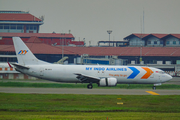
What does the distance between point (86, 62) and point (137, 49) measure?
26.6 metres

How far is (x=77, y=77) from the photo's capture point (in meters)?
43.6

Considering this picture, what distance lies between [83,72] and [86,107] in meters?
18.1

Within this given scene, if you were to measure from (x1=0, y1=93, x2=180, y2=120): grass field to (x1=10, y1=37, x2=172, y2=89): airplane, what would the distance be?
36.6 feet

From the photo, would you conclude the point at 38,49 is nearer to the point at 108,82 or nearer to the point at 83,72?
the point at 83,72

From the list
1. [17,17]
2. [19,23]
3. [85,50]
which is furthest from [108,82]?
[17,17]

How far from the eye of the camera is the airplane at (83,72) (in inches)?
1709

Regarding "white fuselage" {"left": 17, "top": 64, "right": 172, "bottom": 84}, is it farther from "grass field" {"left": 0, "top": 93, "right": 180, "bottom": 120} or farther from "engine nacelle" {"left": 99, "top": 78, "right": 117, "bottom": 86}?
"grass field" {"left": 0, "top": 93, "right": 180, "bottom": 120}

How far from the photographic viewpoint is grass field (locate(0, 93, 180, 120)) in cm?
2200

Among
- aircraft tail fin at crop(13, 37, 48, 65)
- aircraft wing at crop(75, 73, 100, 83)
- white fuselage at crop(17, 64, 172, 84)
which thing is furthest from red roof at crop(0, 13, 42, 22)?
aircraft wing at crop(75, 73, 100, 83)

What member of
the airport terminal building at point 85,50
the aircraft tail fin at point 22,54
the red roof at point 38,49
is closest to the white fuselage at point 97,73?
the aircraft tail fin at point 22,54

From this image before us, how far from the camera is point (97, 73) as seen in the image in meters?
44.5

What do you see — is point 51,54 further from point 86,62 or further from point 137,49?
→ point 137,49

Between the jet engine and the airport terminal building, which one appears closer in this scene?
the jet engine

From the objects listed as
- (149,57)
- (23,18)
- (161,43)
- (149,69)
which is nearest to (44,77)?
(149,69)
